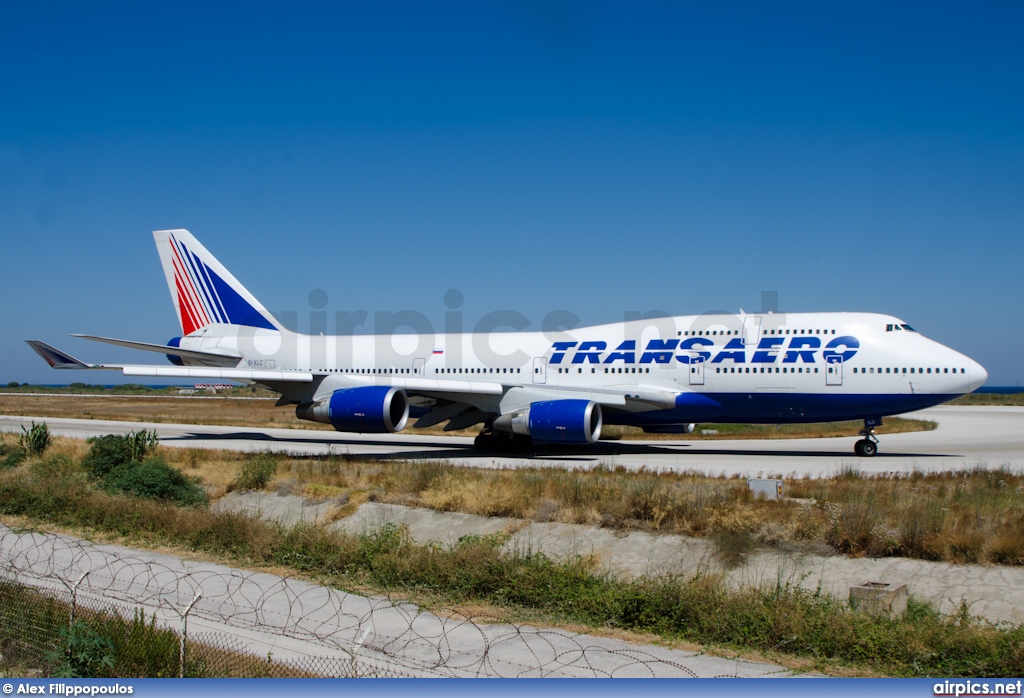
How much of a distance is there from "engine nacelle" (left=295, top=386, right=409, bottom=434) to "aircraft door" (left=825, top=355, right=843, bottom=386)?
527 inches

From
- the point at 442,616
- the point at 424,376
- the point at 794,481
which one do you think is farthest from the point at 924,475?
the point at 424,376

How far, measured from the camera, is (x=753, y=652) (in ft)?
28.8

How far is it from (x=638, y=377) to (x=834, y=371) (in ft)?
20.6

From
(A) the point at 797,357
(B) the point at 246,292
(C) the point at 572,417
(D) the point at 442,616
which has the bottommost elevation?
(D) the point at 442,616

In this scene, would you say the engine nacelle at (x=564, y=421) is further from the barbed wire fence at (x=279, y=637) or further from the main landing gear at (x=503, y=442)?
the barbed wire fence at (x=279, y=637)

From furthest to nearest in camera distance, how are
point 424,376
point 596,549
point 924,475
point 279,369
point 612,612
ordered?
point 279,369 < point 424,376 < point 924,475 < point 596,549 < point 612,612

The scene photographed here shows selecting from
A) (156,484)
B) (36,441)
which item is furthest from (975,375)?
(36,441)

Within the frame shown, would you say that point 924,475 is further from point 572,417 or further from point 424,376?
point 424,376

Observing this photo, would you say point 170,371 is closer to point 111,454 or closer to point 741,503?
point 111,454

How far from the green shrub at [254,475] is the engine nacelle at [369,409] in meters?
2.75

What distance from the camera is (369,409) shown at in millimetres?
23859

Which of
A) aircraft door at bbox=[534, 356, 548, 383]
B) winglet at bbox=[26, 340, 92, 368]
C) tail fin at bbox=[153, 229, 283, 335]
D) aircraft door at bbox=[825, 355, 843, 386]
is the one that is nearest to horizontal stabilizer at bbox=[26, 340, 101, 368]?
winglet at bbox=[26, 340, 92, 368]

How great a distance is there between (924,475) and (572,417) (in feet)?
31.4

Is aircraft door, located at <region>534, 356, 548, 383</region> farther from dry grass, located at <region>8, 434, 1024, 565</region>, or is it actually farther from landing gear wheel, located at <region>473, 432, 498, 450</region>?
dry grass, located at <region>8, 434, 1024, 565</region>
